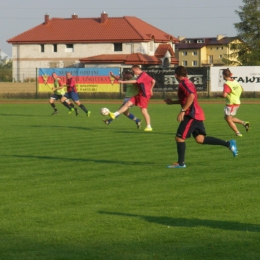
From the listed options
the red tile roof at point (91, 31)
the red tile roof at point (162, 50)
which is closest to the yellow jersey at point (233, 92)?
the red tile roof at point (91, 31)

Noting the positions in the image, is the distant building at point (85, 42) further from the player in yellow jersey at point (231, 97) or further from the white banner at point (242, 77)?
the player in yellow jersey at point (231, 97)

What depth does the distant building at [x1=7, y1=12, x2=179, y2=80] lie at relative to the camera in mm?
87250

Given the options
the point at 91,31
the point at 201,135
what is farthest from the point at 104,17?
the point at 201,135

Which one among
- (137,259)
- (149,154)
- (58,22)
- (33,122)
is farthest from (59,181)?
(58,22)

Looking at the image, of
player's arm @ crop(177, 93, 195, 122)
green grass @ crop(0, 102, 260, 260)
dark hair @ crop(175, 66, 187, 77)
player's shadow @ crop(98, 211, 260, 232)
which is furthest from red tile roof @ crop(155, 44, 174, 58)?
player's shadow @ crop(98, 211, 260, 232)

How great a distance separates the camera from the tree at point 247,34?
81.4 m

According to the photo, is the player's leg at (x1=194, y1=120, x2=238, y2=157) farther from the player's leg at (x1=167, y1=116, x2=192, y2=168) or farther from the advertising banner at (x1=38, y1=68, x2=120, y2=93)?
the advertising banner at (x1=38, y1=68, x2=120, y2=93)

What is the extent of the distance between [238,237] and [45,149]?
9771 millimetres

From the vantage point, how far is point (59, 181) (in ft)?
37.8

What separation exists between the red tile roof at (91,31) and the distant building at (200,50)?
5240 cm

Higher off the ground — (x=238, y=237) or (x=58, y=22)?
(x=58, y=22)

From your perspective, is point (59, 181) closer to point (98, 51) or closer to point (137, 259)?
point (137, 259)

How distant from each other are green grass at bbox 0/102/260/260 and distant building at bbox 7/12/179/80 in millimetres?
69479

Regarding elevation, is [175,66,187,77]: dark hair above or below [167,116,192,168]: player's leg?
above
